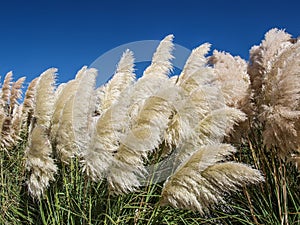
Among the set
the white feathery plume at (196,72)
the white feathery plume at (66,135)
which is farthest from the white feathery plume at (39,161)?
the white feathery plume at (196,72)

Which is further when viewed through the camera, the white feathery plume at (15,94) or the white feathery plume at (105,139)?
the white feathery plume at (15,94)

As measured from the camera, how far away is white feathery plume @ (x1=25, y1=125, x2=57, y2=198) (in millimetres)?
2750

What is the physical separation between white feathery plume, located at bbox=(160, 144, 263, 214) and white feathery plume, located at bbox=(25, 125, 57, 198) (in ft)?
2.61

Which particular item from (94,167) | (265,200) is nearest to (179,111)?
(94,167)

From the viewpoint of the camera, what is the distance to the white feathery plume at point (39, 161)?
2.75 meters

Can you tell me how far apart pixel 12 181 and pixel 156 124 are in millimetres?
1735

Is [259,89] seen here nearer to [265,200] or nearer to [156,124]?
[265,200]

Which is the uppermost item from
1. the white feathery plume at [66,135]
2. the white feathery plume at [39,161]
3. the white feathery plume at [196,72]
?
the white feathery plume at [196,72]

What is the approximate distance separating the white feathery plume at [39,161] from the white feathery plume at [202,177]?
2.61 feet

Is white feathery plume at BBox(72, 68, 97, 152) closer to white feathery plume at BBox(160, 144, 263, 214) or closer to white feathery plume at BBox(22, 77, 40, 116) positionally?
white feathery plume at BBox(160, 144, 263, 214)

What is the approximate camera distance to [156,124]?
262 cm

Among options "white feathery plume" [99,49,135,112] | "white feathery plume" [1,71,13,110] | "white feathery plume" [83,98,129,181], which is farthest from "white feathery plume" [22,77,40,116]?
"white feathery plume" [83,98,129,181]

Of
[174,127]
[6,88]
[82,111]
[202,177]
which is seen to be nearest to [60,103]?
[82,111]

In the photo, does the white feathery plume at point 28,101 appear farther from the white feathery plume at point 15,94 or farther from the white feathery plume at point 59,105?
the white feathery plume at point 59,105
